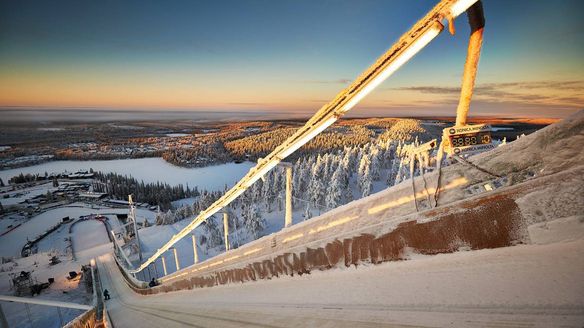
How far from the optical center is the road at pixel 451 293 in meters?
1.34

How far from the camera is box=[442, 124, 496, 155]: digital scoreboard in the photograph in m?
2.05

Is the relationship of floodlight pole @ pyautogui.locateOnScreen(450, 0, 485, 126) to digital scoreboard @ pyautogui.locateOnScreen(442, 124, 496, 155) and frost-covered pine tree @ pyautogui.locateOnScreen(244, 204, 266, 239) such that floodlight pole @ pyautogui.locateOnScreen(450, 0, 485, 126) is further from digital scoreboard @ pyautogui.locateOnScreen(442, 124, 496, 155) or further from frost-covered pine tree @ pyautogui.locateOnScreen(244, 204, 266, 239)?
frost-covered pine tree @ pyautogui.locateOnScreen(244, 204, 266, 239)

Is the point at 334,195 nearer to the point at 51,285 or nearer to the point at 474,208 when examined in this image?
the point at 51,285

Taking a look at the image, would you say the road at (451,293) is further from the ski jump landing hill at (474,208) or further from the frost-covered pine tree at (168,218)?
the frost-covered pine tree at (168,218)

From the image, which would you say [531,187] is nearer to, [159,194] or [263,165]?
[263,165]

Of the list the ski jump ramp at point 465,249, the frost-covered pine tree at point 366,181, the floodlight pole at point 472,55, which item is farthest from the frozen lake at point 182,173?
the floodlight pole at point 472,55

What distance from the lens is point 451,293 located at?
1664 mm

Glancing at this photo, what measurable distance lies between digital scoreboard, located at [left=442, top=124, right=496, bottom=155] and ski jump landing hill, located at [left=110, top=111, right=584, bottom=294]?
7.5 inches

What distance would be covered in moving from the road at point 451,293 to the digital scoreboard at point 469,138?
76cm

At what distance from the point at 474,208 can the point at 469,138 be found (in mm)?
669

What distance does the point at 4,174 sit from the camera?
602 ft

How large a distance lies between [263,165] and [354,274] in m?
4.20

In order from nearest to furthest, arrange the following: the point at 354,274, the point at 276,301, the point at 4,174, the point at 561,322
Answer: the point at 561,322, the point at 354,274, the point at 276,301, the point at 4,174

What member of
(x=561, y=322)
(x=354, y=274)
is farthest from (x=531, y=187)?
(x=354, y=274)
